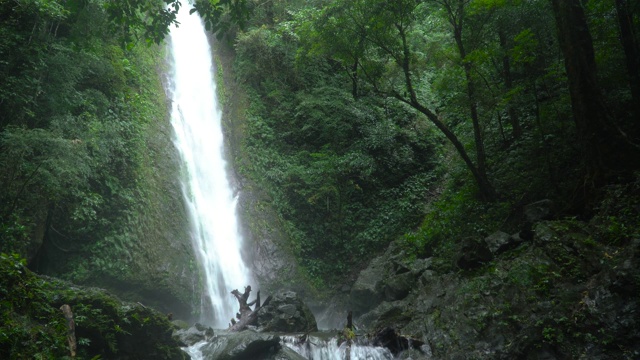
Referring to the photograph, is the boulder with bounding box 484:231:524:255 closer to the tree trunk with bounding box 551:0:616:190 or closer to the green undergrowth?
the tree trunk with bounding box 551:0:616:190

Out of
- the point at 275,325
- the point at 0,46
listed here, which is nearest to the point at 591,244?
the point at 275,325

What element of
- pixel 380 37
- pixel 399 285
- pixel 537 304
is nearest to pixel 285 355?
pixel 399 285

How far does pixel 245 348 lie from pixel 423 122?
13.2m

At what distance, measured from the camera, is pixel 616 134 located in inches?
283

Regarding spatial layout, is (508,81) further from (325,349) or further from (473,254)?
(325,349)

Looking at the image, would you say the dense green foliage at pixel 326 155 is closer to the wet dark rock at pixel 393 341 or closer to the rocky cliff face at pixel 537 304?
the rocky cliff face at pixel 537 304

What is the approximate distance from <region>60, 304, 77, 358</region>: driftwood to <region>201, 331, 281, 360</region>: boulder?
9.99 feet

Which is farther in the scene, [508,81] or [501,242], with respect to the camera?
[508,81]

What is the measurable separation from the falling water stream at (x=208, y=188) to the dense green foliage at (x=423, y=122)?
1.51 metres

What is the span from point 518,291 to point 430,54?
7.40 meters

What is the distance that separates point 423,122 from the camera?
18250 millimetres

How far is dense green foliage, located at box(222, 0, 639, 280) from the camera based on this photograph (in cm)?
868

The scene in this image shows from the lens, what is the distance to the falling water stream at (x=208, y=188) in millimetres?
12109

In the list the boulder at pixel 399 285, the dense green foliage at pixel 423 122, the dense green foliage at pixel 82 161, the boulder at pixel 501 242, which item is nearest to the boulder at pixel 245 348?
the boulder at pixel 399 285
